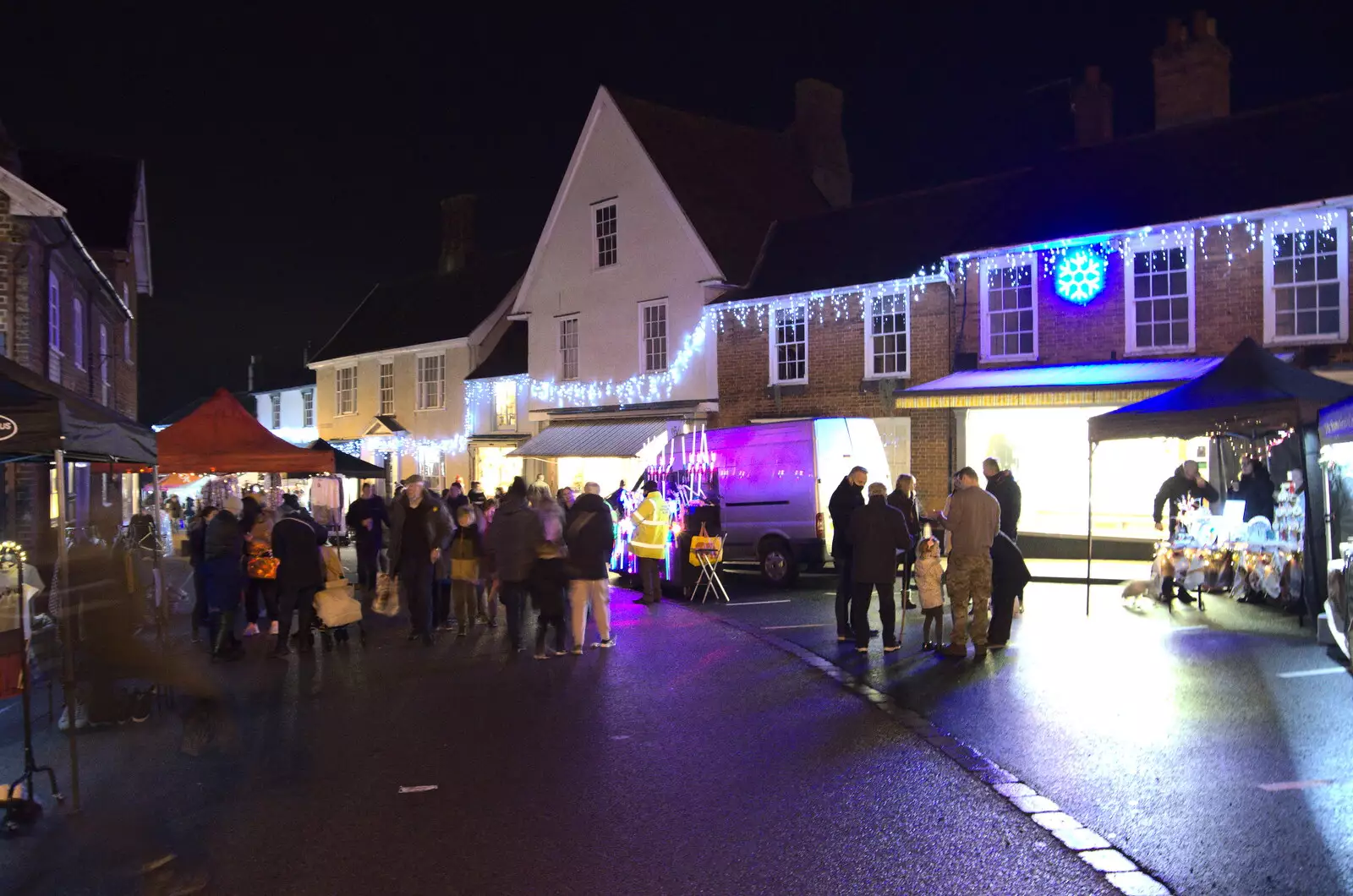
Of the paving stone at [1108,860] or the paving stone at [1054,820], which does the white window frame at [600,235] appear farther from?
the paving stone at [1108,860]

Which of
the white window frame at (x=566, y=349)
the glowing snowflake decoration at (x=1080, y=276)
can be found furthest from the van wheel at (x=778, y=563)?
the white window frame at (x=566, y=349)

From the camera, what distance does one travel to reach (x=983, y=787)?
639 cm

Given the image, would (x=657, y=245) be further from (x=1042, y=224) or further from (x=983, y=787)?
(x=983, y=787)

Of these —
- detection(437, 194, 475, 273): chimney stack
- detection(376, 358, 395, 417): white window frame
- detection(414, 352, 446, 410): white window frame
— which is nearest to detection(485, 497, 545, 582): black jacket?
detection(414, 352, 446, 410): white window frame

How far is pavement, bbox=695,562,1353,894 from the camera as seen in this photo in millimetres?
5305

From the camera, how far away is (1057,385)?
1869 cm

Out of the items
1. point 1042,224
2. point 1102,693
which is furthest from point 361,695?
point 1042,224

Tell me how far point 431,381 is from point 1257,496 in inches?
1119

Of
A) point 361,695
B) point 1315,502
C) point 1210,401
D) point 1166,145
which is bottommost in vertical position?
point 361,695

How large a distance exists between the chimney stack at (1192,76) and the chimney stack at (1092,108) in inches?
54.8

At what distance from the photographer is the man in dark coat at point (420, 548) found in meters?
12.3

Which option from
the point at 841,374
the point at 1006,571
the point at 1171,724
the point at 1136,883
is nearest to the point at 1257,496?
the point at 1006,571

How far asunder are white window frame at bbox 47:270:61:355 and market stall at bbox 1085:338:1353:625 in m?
17.0

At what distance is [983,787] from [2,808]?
5.47 m
